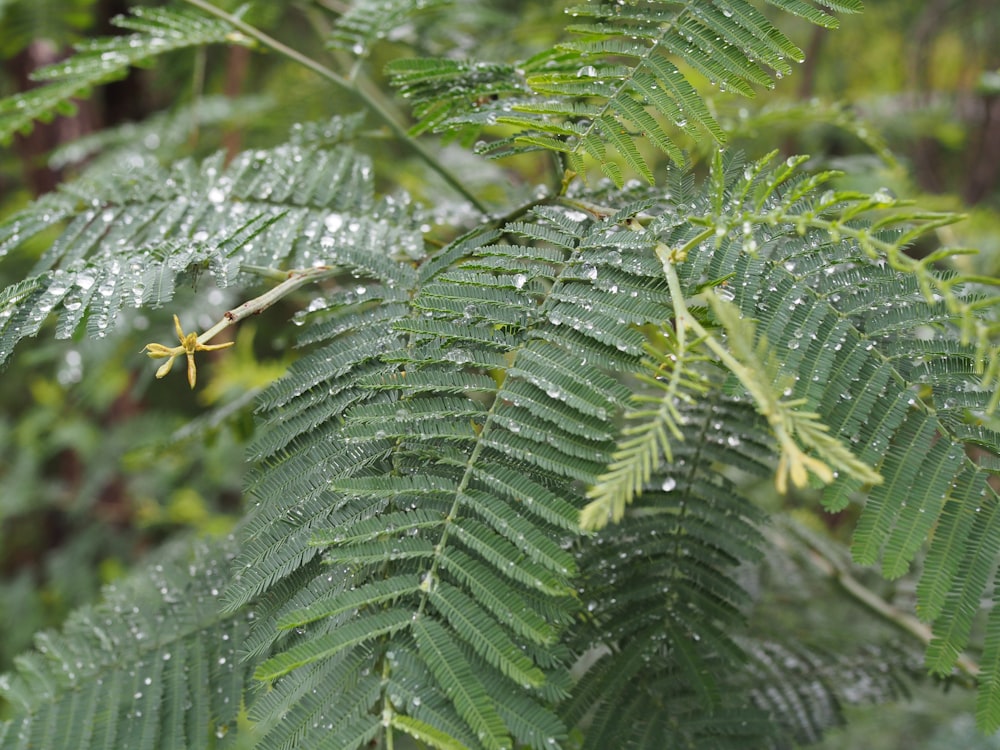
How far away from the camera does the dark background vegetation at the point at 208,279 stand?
1.59 meters

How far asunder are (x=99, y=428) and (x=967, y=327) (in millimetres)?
3011

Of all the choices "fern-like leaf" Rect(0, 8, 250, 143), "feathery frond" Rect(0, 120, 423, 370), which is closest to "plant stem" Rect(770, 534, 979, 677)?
"feathery frond" Rect(0, 120, 423, 370)

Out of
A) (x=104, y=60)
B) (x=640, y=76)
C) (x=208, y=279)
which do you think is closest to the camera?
(x=640, y=76)

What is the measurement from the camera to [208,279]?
1.42 meters

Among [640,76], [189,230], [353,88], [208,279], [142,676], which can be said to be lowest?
[142,676]

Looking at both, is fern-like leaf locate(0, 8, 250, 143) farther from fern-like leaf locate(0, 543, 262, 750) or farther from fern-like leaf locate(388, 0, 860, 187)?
fern-like leaf locate(0, 543, 262, 750)

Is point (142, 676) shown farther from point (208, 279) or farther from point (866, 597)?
point (866, 597)

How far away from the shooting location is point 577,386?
69 centimetres

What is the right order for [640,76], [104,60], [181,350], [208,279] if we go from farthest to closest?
[208,279], [104,60], [640,76], [181,350]

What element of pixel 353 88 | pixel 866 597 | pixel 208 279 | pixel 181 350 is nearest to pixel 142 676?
pixel 181 350

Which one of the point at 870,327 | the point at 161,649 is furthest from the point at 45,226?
the point at 870,327

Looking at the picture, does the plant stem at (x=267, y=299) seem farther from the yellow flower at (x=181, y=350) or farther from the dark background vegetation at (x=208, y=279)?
the dark background vegetation at (x=208, y=279)

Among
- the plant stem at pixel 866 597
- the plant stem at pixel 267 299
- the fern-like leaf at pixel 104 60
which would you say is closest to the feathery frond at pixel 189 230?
the plant stem at pixel 267 299

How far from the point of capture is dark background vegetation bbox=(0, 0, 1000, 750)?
159 centimetres
